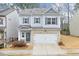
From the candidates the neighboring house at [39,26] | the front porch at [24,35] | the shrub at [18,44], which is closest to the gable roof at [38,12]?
the neighboring house at [39,26]

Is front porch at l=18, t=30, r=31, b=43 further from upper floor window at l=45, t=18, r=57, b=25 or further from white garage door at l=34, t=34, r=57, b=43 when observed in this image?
upper floor window at l=45, t=18, r=57, b=25

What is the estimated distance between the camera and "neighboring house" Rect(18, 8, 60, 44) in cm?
149

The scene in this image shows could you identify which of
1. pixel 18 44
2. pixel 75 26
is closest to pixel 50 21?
pixel 75 26

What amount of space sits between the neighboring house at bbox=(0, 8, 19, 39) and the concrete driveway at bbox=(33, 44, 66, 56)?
0.24 metres

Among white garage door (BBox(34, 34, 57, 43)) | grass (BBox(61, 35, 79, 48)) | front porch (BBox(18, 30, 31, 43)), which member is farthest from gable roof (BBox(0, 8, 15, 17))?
grass (BBox(61, 35, 79, 48))

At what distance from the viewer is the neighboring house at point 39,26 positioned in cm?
149

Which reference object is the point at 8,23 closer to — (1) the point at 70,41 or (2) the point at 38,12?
(2) the point at 38,12

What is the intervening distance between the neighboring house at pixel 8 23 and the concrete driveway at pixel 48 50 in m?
0.24

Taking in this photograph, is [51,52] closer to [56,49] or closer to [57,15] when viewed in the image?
[56,49]

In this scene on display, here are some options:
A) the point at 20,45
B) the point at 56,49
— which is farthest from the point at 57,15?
the point at 20,45

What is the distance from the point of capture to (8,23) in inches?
59.2

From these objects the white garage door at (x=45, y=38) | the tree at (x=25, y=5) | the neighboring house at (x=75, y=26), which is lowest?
the white garage door at (x=45, y=38)

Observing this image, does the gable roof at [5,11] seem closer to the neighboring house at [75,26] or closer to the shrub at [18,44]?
the shrub at [18,44]

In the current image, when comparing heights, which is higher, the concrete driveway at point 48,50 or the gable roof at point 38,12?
the gable roof at point 38,12
